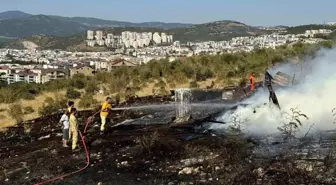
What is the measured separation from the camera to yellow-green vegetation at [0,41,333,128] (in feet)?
88.1

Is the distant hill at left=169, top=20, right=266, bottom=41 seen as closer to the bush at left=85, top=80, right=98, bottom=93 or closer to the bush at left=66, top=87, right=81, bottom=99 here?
the bush at left=85, top=80, right=98, bottom=93

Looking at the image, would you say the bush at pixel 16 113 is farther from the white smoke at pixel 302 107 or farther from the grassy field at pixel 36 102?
the white smoke at pixel 302 107

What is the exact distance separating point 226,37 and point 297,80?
157 m

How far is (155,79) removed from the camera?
102ft

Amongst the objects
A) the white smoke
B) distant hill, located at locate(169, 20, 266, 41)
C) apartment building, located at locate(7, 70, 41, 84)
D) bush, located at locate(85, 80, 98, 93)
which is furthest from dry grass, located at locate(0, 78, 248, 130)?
distant hill, located at locate(169, 20, 266, 41)

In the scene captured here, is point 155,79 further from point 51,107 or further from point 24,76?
point 24,76

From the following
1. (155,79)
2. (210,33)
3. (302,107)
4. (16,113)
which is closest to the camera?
(302,107)

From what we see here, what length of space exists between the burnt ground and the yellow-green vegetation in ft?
31.7

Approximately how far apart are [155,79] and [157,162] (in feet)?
65.2

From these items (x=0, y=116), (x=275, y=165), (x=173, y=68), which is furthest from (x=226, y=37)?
(x=275, y=165)

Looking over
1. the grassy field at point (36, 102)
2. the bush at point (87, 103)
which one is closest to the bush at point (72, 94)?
the grassy field at point (36, 102)

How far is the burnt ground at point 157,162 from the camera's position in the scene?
9094mm

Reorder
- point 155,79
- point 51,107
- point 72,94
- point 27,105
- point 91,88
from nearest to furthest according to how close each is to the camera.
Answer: point 51,107, point 27,105, point 72,94, point 91,88, point 155,79

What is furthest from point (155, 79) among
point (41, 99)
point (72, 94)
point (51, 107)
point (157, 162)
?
point (157, 162)
